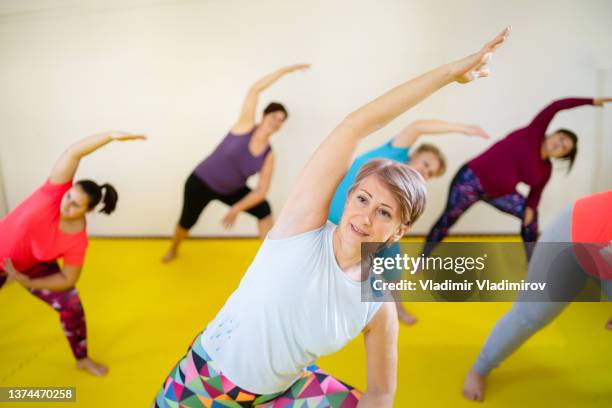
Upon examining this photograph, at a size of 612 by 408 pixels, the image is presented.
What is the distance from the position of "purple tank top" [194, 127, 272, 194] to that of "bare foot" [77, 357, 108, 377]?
90cm

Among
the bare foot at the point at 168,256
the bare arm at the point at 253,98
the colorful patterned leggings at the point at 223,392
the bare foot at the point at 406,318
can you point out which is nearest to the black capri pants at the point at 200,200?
the bare foot at the point at 168,256

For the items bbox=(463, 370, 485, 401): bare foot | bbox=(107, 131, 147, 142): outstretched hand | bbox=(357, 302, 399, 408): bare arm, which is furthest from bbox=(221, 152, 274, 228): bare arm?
bbox=(463, 370, 485, 401): bare foot

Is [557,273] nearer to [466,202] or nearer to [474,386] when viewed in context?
[474,386]

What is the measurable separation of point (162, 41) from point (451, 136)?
1456 millimetres

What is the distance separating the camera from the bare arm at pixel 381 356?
102cm

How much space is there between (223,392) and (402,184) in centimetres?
71

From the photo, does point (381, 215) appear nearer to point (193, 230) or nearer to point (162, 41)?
point (162, 41)

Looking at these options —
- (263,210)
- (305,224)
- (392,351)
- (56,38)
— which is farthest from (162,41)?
(392,351)

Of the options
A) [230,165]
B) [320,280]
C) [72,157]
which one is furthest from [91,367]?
[320,280]

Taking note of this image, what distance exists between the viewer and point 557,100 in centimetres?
173

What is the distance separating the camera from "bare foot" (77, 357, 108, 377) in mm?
1605

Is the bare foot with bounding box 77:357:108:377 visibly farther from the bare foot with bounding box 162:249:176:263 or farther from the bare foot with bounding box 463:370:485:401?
the bare foot with bounding box 463:370:485:401

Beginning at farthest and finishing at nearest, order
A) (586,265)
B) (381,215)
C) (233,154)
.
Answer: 1. (233,154)
2. (586,265)
3. (381,215)

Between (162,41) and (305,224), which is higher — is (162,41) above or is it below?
above
